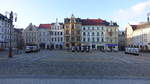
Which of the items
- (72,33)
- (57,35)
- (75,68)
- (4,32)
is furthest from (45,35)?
(75,68)

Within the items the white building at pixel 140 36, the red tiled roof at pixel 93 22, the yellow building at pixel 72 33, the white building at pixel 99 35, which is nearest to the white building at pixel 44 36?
the yellow building at pixel 72 33

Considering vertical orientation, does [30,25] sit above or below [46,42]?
above

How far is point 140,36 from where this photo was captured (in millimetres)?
92562

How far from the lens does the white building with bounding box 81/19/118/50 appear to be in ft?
322

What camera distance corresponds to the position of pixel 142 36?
90438 mm

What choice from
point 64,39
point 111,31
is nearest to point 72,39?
point 64,39

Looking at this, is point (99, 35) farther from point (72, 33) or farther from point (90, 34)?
point (72, 33)

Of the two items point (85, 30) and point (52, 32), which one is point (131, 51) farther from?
point (52, 32)

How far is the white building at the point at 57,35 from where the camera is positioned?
330 feet

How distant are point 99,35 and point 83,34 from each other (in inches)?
306

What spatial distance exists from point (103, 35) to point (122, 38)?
38687 millimetres

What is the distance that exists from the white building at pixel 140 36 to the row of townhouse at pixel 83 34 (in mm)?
9394

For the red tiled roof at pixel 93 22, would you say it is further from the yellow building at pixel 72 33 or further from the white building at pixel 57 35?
the white building at pixel 57 35

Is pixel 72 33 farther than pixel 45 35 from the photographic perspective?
No
